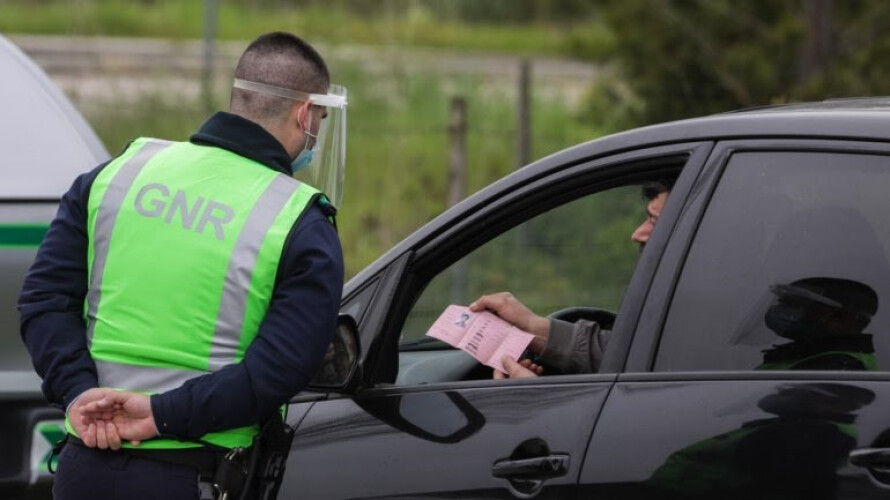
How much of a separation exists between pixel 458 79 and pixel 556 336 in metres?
10.2

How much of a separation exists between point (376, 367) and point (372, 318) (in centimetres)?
11

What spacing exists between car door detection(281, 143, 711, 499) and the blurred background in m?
3.76

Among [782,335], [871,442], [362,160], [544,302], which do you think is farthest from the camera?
[362,160]

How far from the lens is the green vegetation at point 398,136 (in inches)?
429

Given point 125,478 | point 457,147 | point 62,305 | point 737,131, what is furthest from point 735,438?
point 457,147

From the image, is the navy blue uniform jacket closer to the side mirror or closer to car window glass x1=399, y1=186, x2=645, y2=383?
the side mirror

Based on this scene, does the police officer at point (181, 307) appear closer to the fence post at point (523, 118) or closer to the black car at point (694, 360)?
the black car at point (694, 360)

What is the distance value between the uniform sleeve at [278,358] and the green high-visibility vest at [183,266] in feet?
0.14

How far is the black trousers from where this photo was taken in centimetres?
320

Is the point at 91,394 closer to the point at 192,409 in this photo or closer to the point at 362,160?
the point at 192,409

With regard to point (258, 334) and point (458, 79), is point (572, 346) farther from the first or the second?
point (458, 79)

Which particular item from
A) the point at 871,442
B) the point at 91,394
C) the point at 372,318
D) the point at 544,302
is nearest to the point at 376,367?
the point at 372,318

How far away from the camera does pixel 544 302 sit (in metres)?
7.85

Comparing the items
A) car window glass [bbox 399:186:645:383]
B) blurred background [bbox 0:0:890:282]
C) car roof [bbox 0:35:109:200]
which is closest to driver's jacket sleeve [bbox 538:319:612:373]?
car roof [bbox 0:35:109:200]
